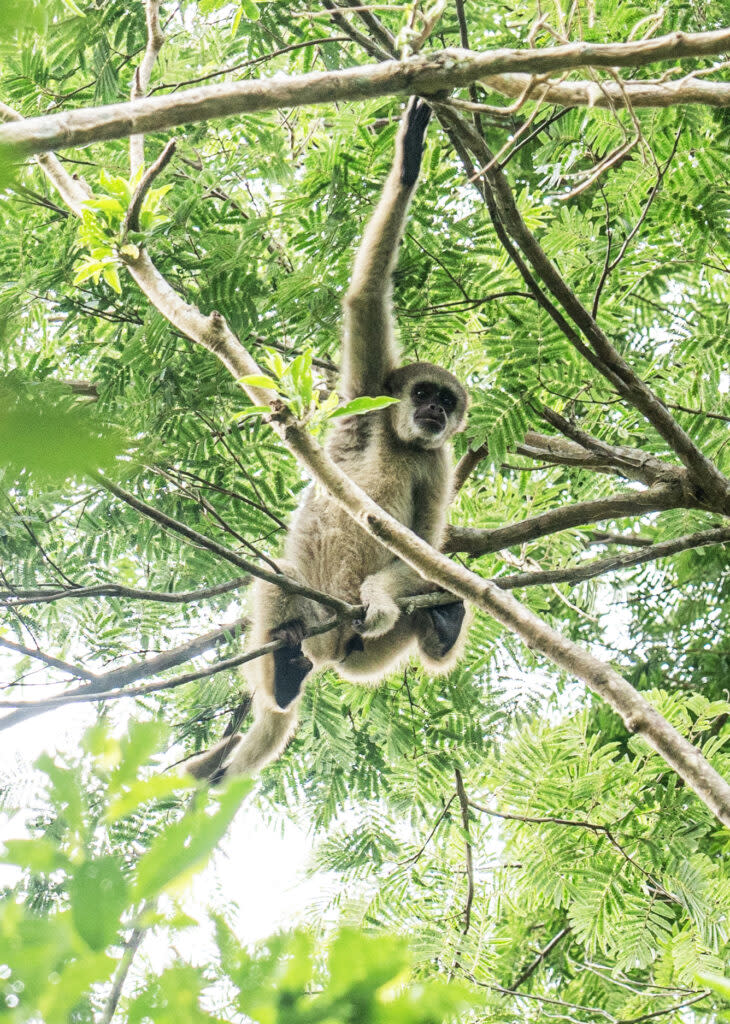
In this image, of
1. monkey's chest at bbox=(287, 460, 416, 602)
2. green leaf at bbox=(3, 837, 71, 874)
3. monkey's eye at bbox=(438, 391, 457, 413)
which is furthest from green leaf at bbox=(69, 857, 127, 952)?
monkey's eye at bbox=(438, 391, 457, 413)

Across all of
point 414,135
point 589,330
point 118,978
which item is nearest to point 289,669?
point 589,330

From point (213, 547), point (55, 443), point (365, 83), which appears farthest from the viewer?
point (213, 547)

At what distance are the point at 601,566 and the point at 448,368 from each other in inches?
107

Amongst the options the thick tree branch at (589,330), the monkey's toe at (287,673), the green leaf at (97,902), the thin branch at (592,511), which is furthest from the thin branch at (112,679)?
the thick tree branch at (589,330)

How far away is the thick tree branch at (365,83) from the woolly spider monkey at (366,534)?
1917 mm

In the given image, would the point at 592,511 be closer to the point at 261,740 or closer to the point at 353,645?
the point at 353,645

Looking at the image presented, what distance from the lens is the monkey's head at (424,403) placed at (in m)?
7.32

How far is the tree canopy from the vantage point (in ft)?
14.8

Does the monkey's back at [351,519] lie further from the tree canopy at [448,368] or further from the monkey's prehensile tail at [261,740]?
the monkey's prehensile tail at [261,740]

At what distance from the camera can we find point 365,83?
12.7 ft

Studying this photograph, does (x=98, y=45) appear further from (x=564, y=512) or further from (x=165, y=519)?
(x=564, y=512)

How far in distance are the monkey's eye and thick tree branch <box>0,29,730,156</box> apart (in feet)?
11.6

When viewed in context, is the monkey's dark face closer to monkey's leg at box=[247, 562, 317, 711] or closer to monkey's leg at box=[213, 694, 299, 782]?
monkey's leg at box=[247, 562, 317, 711]

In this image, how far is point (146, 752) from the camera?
47.0 inches
